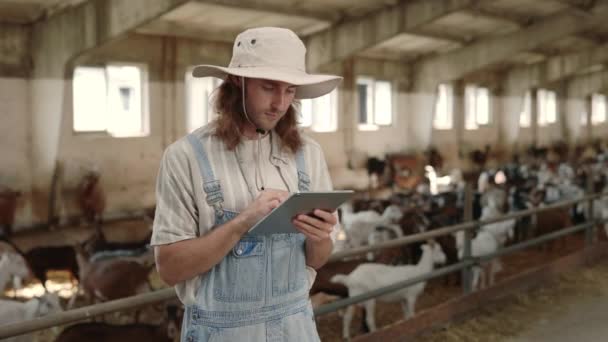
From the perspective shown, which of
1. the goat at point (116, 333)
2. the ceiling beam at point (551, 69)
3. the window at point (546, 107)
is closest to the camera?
the goat at point (116, 333)

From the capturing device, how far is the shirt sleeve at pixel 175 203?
159 cm

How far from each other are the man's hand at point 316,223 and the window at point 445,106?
1903 cm

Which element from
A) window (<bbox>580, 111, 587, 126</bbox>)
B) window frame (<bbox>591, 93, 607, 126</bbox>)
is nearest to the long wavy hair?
window (<bbox>580, 111, 587, 126</bbox>)

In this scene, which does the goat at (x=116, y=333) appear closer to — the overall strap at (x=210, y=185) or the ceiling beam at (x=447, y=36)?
the overall strap at (x=210, y=185)

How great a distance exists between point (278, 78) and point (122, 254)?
5.57 meters

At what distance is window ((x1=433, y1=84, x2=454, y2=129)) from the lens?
66.2ft

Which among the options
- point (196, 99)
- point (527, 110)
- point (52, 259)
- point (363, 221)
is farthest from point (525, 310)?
point (527, 110)

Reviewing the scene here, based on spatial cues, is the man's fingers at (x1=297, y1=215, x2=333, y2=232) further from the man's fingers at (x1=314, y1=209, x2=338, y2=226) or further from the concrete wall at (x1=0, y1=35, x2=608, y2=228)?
the concrete wall at (x1=0, y1=35, x2=608, y2=228)

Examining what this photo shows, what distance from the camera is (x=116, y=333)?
402 cm

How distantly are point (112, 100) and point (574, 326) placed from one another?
8.67 m

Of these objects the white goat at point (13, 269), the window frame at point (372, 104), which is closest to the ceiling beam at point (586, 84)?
the window frame at point (372, 104)

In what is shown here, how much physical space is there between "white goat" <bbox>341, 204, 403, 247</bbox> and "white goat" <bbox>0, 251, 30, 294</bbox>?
151 inches

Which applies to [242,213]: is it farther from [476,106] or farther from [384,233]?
[476,106]

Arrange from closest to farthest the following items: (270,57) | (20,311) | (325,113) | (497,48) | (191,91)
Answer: (270,57) → (20,311) → (191,91) → (325,113) → (497,48)
